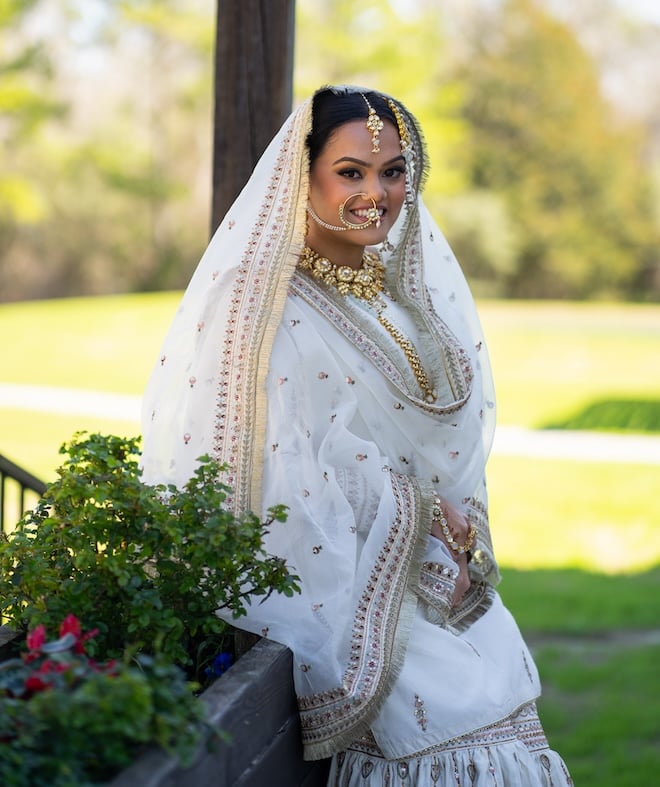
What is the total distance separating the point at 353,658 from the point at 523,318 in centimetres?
1952

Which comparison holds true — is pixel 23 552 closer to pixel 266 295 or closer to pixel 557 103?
pixel 266 295

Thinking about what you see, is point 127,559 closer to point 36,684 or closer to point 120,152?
point 36,684

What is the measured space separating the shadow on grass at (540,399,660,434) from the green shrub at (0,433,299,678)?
1200cm

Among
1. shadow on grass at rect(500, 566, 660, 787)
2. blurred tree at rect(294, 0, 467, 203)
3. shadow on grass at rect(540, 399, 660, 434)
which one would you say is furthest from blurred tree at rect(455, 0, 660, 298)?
shadow on grass at rect(500, 566, 660, 787)

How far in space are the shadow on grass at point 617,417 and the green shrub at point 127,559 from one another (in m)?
12.0

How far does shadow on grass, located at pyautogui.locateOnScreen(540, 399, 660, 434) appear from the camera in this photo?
13828mm

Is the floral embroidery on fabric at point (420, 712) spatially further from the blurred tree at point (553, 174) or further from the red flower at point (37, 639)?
the blurred tree at point (553, 174)

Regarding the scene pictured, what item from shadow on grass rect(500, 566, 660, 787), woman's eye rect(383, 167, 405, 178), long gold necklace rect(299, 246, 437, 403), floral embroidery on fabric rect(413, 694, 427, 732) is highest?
woman's eye rect(383, 167, 405, 178)

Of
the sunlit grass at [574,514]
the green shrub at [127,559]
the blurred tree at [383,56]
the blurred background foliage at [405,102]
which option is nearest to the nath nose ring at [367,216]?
the green shrub at [127,559]

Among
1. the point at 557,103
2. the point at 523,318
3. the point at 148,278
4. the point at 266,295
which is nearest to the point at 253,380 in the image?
the point at 266,295

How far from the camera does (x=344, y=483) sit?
94.5 inches

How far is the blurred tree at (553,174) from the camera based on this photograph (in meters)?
25.2

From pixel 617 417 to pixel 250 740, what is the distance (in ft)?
42.6

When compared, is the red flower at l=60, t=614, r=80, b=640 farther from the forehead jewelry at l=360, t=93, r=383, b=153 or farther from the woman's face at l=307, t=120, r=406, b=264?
the forehead jewelry at l=360, t=93, r=383, b=153
